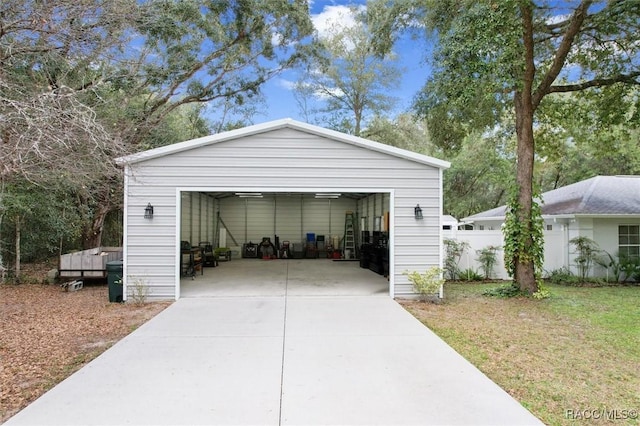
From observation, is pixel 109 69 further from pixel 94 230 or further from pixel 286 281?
pixel 286 281

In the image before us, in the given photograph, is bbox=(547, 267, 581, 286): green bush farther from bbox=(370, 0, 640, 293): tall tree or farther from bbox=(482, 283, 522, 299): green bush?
bbox=(482, 283, 522, 299): green bush

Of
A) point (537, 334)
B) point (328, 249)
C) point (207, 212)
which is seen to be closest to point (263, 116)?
Answer: point (207, 212)

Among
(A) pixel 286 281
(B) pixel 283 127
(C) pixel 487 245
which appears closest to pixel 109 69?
(B) pixel 283 127

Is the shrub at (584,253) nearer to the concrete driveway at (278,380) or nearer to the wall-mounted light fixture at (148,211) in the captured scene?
the concrete driveway at (278,380)

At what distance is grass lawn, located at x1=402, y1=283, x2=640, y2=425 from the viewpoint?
334 centimetres

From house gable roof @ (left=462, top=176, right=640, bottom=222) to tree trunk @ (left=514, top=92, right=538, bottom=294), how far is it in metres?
2.11

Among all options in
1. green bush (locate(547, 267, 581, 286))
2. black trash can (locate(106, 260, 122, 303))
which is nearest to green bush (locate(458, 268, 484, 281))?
green bush (locate(547, 267, 581, 286))

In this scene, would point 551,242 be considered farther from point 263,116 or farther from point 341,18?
point 341,18

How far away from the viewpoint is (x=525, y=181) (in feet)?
27.0

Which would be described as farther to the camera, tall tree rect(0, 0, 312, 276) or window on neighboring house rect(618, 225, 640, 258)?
window on neighboring house rect(618, 225, 640, 258)

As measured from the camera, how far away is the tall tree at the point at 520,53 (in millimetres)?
7172

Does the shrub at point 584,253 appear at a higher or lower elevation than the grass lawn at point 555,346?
higher

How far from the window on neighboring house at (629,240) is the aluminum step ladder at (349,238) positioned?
8463 mm

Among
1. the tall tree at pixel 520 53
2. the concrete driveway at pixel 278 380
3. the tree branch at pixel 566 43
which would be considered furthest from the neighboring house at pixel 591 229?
the concrete driveway at pixel 278 380
